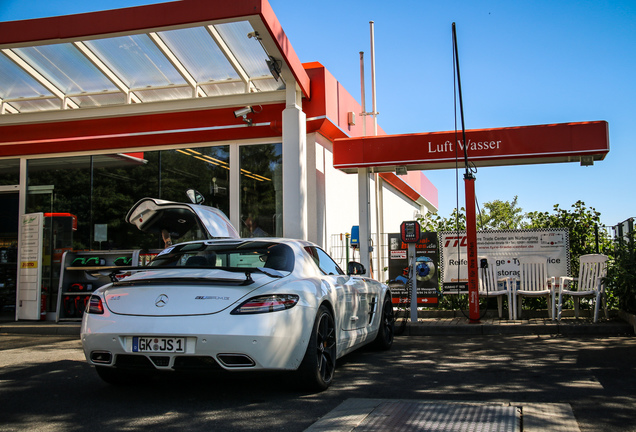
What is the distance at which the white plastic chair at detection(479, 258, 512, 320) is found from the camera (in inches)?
434

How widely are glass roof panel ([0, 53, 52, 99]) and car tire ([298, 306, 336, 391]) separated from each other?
380 inches

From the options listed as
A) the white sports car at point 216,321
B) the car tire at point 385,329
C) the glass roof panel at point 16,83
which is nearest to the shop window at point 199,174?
the glass roof panel at point 16,83

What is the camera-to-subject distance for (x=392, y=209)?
2244 centimetres

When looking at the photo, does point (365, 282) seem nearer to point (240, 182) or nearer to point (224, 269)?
point (224, 269)

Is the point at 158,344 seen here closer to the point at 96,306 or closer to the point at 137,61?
the point at 96,306

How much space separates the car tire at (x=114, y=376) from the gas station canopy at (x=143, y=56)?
20.3 ft

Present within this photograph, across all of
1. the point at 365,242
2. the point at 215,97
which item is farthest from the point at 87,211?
the point at 365,242

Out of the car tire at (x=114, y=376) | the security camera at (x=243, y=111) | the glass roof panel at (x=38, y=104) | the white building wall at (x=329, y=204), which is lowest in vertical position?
the car tire at (x=114, y=376)

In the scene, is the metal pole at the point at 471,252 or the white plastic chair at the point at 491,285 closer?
the metal pole at the point at 471,252

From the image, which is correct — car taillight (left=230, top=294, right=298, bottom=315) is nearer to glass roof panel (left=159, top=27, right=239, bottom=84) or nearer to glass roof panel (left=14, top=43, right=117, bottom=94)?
glass roof panel (left=159, top=27, right=239, bottom=84)

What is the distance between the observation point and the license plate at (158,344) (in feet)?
14.6

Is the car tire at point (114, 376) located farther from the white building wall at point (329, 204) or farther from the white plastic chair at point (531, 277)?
the white building wall at point (329, 204)

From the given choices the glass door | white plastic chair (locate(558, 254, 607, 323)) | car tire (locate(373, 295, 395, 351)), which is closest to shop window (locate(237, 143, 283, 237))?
car tire (locate(373, 295, 395, 351))

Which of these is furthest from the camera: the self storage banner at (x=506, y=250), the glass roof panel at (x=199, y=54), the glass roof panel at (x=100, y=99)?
the glass roof panel at (x=100, y=99)
